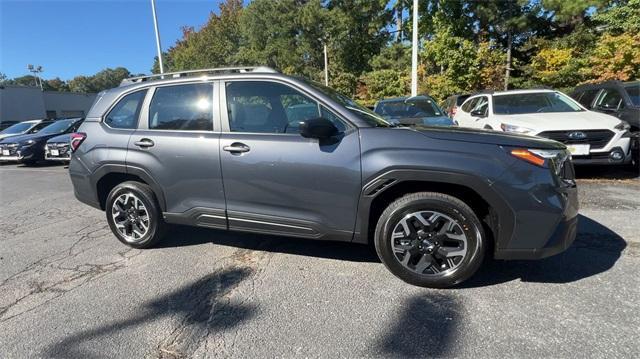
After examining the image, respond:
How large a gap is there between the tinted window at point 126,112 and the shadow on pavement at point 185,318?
1.88 m

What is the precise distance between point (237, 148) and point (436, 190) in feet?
5.70

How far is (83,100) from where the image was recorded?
43656 millimetres

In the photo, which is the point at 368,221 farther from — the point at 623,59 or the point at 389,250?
the point at 623,59

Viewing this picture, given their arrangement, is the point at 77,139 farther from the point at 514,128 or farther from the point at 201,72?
the point at 514,128

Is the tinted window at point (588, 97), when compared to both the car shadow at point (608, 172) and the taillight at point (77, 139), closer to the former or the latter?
the car shadow at point (608, 172)

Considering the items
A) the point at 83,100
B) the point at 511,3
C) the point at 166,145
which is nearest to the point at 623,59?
the point at 511,3

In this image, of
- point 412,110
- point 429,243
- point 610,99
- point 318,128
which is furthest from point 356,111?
point 610,99

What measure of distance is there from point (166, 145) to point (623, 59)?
62.7 ft

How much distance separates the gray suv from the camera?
9.50ft

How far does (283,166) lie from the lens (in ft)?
10.8

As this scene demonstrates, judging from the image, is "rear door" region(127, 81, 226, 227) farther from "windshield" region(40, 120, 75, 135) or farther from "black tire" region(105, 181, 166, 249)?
"windshield" region(40, 120, 75, 135)

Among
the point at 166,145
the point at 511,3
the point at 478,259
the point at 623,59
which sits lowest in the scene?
the point at 478,259

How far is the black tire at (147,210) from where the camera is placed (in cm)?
400

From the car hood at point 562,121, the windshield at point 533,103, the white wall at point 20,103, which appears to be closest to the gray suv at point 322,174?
the car hood at point 562,121
